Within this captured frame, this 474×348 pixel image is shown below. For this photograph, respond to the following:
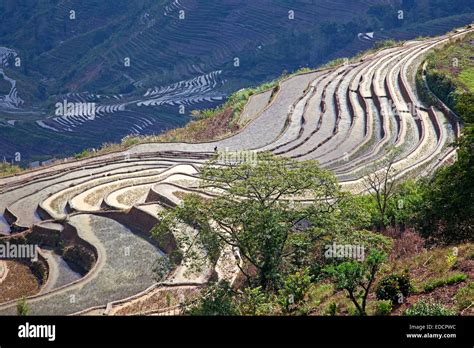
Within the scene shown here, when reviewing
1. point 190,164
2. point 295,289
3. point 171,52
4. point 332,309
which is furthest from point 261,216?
point 171,52

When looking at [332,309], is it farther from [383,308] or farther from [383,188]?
[383,188]

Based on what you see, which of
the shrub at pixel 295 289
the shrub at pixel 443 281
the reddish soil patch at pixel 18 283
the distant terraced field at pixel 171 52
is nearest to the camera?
the shrub at pixel 443 281

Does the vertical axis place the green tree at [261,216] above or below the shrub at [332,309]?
above

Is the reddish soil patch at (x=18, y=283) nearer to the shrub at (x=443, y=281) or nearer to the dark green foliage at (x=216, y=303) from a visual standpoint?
the dark green foliage at (x=216, y=303)

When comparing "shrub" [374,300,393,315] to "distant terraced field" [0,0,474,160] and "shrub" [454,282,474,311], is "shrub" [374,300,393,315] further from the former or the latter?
"distant terraced field" [0,0,474,160]

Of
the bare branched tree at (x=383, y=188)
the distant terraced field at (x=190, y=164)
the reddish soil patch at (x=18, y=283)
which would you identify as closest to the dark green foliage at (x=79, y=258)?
the distant terraced field at (x=190, y=164)

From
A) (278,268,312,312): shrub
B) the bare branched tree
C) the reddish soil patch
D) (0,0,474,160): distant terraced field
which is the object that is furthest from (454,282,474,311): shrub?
(0,0,474,160): distant terraced field

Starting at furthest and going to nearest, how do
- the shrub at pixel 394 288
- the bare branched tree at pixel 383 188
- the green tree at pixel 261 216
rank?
1. the bare branched tree at pixel 383 188
2. the green tree at pixel 261 216
3. the shrub at pixel 394 288
